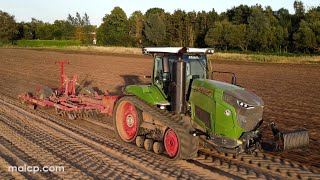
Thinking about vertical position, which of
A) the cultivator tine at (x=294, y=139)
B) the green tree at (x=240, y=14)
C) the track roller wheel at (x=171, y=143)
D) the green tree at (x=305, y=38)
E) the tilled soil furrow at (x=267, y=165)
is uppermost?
the green tree at (x=240, y=14)

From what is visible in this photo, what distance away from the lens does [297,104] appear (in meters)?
13.6

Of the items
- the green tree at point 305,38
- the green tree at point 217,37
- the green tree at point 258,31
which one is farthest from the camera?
the green tree at point 217,37

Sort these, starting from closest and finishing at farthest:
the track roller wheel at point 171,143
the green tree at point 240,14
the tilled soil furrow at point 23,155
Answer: the tilled soil furrow at point 23,155 < the track roller wheel at point 171,143 < the green tree at point 240,14

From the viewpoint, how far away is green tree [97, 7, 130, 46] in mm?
71062

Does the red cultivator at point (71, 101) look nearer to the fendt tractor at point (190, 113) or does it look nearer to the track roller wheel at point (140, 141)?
the fendt tractor at point (190, 113)

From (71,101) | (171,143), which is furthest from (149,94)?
(71,101)

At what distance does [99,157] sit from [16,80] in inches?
581

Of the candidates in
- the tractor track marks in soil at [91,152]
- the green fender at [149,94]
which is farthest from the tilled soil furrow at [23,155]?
the green fender at [149,94]

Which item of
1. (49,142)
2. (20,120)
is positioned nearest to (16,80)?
(20,120)

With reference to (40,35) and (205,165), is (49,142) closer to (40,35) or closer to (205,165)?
(205,165)

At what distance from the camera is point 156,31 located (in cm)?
6556

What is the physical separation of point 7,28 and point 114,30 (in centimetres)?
2440

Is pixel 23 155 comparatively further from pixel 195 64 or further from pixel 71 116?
pixel 195 64

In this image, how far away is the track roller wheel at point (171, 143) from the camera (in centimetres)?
676
